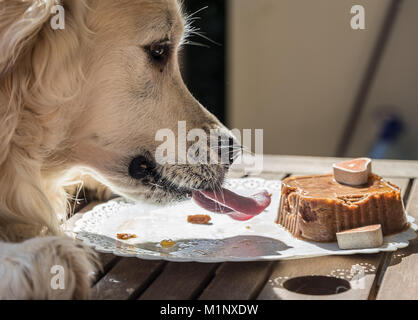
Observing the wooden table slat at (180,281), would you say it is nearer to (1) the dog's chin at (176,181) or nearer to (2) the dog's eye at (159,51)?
(1) the dog's chin at (176,181)

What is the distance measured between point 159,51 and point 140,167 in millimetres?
318

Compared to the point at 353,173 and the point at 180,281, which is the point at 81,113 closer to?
the point at 180,281

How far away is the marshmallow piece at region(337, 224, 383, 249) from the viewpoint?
65.5 inches

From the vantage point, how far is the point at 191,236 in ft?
6.05

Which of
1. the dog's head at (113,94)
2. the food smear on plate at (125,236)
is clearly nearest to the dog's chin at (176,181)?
the dog's head at (113,94)

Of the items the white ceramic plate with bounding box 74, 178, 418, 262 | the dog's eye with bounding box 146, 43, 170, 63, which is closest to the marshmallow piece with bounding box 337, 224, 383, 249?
the white ceramic plate with bounding box 74, 178, 418, 262

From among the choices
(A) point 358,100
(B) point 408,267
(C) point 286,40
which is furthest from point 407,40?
(B) point 408,267

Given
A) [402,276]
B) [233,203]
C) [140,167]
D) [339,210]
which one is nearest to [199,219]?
[233,203]

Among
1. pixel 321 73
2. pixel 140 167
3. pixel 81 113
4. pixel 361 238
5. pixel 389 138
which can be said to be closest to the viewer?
pixel 361 238

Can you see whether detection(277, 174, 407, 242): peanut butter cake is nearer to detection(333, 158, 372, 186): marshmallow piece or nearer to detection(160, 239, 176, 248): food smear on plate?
detection(333, 158, 372, 186): marshmallow piece

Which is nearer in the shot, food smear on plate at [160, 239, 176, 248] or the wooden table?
the wooden table

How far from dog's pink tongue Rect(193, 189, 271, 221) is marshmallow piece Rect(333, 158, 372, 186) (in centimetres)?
21

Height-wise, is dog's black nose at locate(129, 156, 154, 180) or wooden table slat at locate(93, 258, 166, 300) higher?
dog's black nose at locate(129, 156, 154, 180)

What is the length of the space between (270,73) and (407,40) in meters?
0.91
